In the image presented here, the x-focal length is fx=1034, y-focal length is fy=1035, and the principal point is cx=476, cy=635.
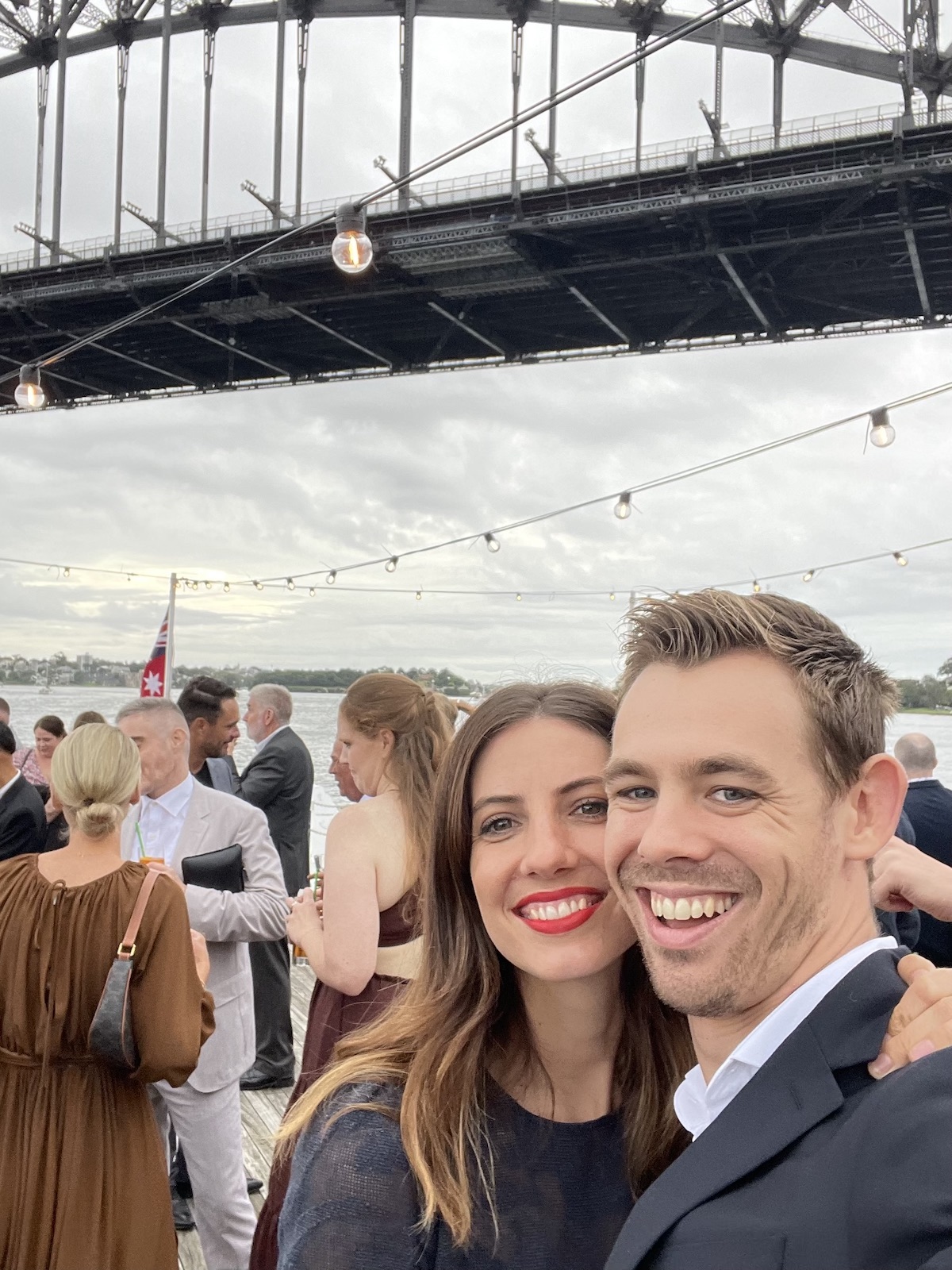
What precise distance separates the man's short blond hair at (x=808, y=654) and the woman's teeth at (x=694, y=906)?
0.49ft

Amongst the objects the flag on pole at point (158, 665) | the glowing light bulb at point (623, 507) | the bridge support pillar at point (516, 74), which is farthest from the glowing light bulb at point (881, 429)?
the bridge support pillar at point (516, 74)

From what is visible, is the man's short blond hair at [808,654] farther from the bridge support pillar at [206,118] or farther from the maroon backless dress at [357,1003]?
the bridge support pillar at [206,118]

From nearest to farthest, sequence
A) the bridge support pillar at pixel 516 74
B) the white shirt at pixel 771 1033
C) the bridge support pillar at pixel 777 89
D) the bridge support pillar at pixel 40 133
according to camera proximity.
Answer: the white shirt at pixel 771 1033
the bridge support pillar at pixel 516 74
the bridge support pillar at pixel 777 89
the bridge support pillar at pixel 40 133

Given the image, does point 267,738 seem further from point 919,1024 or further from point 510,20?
point 510,20

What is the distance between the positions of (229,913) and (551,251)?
53.1 ft

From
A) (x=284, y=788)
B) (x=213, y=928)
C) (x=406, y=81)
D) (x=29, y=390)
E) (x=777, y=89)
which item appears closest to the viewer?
(x=213, y=928)

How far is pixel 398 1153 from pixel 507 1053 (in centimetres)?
23

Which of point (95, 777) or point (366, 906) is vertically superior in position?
point (95, 777)

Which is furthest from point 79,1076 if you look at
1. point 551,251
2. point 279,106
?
point 279,106

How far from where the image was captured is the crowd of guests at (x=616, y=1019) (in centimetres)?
77

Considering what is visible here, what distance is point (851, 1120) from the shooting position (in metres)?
0.73

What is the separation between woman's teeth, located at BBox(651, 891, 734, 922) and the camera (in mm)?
949

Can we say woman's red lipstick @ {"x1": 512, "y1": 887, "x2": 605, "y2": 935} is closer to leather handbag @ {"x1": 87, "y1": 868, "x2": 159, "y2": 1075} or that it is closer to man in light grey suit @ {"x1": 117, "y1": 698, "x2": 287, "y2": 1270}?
leather handbag @ {"x1": 87, "y1": 868, "x2": 159, "y2": 1075}

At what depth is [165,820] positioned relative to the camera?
127 inches
